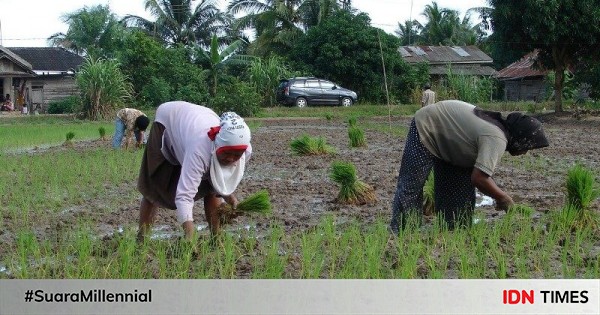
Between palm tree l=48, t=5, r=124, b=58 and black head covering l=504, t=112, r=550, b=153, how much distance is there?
25601mm

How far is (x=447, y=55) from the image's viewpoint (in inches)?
1513

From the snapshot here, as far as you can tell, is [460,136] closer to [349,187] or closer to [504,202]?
[504,202]

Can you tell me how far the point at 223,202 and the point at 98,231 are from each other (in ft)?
5.21

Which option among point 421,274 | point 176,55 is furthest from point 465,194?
point 176,55

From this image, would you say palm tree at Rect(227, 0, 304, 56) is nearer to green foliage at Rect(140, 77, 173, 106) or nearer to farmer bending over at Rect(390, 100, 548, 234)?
green foliage at Rect(140, 77, 173, 106)

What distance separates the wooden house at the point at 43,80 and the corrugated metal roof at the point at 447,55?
14349mm

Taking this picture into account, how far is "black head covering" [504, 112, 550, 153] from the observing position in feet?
15.1

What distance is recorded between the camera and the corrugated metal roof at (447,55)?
37.5 m

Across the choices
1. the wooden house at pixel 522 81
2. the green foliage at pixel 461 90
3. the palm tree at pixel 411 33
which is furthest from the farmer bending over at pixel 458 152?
the palm tree at pixel 411 33

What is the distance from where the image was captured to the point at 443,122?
4969mm

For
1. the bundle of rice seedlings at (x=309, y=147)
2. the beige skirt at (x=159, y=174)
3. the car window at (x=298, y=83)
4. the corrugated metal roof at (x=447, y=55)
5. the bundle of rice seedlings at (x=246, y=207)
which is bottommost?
the bundle of rice seedlings at (x=309, y=147)

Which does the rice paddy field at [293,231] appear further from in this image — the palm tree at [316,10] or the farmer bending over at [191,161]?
the palm tree at [316,10]

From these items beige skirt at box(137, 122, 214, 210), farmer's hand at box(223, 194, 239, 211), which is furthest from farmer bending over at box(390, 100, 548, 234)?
beige skirt at box(137, 122, 214, 210)

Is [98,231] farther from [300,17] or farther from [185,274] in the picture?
[300,17]
